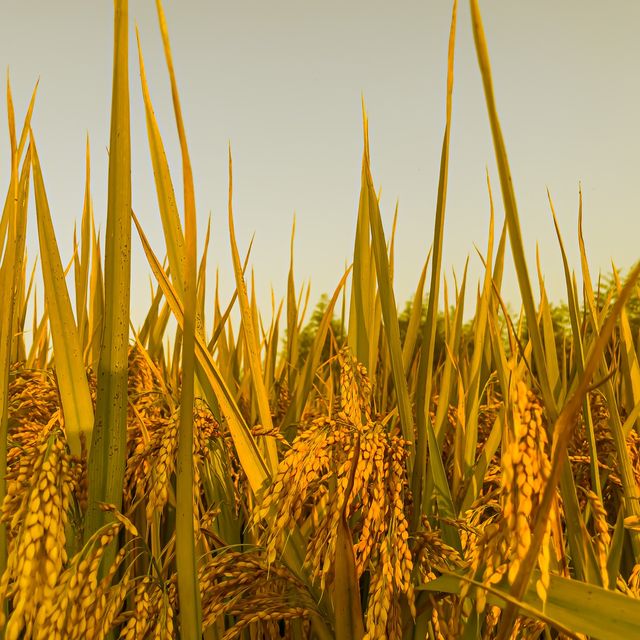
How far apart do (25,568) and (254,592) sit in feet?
1.22

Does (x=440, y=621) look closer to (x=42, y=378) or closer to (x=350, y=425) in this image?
(x=350, y=425)

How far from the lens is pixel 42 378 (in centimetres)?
134

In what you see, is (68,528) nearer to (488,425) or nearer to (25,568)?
(25,568)

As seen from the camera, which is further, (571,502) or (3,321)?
(3,321)

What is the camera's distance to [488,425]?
1519 mm

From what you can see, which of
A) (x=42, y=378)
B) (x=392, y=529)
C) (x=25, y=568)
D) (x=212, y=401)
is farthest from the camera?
(x=42, y=378)

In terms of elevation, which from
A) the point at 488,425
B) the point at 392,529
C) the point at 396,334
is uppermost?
the point at 396,334

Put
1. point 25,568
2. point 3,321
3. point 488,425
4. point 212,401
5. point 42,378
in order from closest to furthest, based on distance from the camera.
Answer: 1. point 25,568
2. point 3,321
3. point 212,401
4. point 42,378
5. point 488,425

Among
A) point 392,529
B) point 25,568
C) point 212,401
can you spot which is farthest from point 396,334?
point 25,568

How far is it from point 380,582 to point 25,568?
0.37 m

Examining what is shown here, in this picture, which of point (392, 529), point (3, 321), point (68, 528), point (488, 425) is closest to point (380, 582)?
point (392, 529)

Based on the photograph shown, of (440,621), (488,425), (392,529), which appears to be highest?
(488,425)

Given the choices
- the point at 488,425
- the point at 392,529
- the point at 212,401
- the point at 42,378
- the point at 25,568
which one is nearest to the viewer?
the point at 25,568

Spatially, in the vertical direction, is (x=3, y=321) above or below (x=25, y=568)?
above
